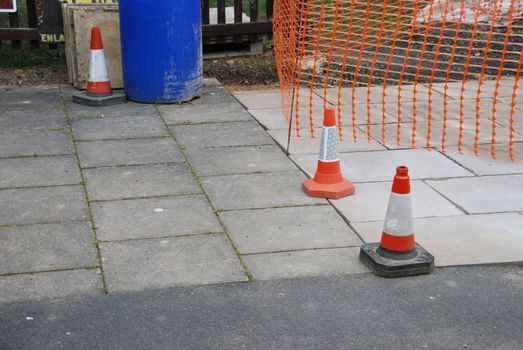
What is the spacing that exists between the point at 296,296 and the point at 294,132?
325 centimetres

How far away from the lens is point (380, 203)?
5629mm

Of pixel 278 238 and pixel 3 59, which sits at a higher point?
pixel 3 59

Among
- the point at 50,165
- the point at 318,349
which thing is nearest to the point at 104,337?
the point at 318,349

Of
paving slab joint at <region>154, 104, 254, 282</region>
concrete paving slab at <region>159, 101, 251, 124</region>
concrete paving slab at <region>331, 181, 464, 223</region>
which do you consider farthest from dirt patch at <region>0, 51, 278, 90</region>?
concrete paving slab at <region>331, 181, 464, 223</region>

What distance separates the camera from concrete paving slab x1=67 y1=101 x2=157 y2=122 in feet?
25.6

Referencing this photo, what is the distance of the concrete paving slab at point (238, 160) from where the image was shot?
6.31m

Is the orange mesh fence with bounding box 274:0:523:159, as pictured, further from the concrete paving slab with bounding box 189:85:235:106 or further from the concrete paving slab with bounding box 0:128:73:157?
the concrete paving slab with bounding box 0:128:73:157

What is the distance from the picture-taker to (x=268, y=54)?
10531mm

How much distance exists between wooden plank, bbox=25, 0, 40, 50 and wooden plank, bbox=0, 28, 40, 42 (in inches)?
4.0

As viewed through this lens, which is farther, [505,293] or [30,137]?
[30,137]

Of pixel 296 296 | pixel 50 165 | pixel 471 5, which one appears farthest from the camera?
pixel 471 5

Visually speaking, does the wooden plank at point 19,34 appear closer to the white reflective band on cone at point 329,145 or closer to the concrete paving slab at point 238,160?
the concrete paving slab at point 238,160

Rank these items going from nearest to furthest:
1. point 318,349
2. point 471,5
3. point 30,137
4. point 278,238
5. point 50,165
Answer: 1. point 318,349
2. point 278,238
3. point 50,165
4. point 30,137
5. point 471,5

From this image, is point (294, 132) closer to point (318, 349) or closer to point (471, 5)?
point (318, 349)
